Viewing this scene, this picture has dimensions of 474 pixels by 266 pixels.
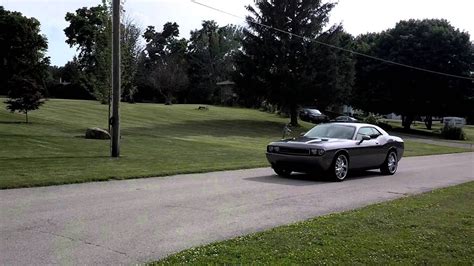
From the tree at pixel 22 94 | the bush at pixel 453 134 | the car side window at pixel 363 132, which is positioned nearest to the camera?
the car side window at pixel 363 132

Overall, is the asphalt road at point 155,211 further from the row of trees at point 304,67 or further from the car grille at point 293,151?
the row of trees at point 304,67

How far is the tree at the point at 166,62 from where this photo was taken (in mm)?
72794

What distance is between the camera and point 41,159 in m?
14.5

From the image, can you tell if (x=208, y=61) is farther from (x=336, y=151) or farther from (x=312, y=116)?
(x=336, y=151)

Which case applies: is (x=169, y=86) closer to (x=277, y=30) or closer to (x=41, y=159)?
(x=277, y=30)

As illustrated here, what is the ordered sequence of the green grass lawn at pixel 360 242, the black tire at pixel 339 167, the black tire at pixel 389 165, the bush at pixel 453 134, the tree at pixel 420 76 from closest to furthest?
the green grass lawn at pixel 360 242, the black tire at pixel 339 167, the black tire at pixel 389 165, the bush at pixel 453 134, the tree at pixel 420 76

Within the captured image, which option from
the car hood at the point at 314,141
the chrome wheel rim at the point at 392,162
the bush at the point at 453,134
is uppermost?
the car hood at the point at 314,141

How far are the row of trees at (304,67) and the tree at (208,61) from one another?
1.13 feet

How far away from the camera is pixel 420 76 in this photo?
56.8 m

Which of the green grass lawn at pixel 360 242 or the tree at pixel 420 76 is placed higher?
the tree at pixel 420 76

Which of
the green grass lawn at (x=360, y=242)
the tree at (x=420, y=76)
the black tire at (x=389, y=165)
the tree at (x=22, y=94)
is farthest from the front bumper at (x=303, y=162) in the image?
the tree at (x=420, y=76)

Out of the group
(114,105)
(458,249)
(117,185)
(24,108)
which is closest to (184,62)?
(24,108)

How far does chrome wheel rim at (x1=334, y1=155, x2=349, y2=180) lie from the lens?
13173 millimetres

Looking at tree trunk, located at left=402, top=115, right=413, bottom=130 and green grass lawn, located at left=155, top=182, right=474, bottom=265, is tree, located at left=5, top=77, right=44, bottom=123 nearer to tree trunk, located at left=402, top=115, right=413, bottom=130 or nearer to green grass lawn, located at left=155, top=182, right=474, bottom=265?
green grass lawn, located at left=155, top=182, right=474, bottom=265
